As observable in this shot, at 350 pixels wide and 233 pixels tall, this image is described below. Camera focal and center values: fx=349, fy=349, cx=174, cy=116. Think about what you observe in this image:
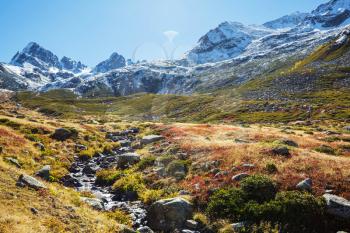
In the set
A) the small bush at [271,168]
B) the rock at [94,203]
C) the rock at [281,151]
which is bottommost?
the rock at [94,203]

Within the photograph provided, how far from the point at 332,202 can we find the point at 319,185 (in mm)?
2460

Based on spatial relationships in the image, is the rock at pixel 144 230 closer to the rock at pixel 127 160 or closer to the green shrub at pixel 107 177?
the green shrub at pixel 107 177

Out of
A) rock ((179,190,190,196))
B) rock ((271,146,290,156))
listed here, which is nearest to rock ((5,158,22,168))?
rock ((179,190,190,196))

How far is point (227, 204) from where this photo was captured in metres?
18.9

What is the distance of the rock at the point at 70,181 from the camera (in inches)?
1010

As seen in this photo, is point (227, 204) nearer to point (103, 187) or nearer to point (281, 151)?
point (281, 151)

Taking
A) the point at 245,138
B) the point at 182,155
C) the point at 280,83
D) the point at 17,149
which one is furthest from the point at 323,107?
the point at 17,149

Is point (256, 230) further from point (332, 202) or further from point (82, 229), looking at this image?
point (82, 229)

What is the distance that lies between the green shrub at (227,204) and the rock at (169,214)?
1275 mm

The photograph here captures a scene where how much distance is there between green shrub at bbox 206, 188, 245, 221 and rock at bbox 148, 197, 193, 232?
4.18ft

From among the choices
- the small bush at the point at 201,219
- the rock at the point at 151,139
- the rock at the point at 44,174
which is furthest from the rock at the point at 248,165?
the rock at the point at 151,139

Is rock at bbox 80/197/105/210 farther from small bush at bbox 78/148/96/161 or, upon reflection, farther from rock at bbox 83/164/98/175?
small bush at bbox 78/148/96/161

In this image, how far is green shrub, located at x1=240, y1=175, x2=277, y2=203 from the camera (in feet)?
63.2

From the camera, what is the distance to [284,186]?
66.0 feet
